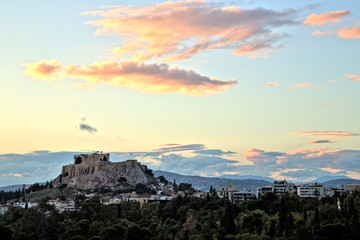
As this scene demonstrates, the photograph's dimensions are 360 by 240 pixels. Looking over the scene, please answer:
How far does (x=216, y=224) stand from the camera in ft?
318

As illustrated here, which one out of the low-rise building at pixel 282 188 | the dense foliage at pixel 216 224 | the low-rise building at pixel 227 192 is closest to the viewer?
the dense foliage at pixel 216 224

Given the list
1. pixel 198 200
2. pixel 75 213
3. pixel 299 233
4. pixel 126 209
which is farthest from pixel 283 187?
pixel 299 233

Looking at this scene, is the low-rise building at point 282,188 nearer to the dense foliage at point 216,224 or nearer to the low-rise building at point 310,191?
the low-rise building at point 310,191

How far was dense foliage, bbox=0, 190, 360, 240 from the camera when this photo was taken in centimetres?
7962

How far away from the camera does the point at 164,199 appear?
179125 mm

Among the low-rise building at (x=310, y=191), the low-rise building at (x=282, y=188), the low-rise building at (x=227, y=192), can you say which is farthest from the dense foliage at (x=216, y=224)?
the low-rise building at (x=227, y=192)

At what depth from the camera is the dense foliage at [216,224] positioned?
79.6 metres

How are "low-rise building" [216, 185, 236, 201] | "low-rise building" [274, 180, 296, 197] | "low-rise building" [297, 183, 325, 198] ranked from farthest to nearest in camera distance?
"low-rise building" [216, 185, 236, 201] < "low-rise building" [274, 180, 296, 197] < "low-rise building" [297, 183, 325, 198]

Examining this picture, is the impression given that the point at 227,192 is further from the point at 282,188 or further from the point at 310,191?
the point at 310,191

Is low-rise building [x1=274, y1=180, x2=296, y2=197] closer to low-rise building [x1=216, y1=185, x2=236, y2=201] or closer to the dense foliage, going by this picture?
low-rise building [x1=216, y1=185, x2=236, y2=201]

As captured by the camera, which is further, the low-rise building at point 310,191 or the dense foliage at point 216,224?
the low-rise building at point 310,191

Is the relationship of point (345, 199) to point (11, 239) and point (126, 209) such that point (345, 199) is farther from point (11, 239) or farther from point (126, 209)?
point (11, 239)

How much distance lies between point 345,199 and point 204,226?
27.9 metres

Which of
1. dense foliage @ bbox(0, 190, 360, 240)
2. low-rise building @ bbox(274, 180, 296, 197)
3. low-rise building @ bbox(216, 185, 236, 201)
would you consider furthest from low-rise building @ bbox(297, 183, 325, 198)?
dense foliage @ bbox(0, 190, 360, 240)
